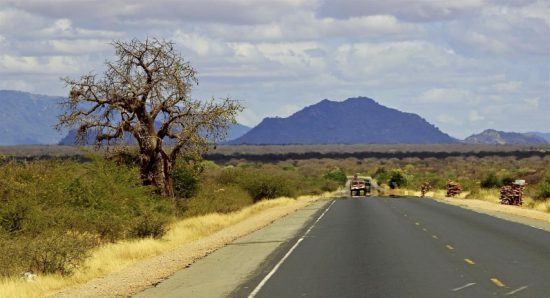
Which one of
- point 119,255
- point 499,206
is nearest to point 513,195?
point 499,206

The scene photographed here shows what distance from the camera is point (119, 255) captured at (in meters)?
25.0

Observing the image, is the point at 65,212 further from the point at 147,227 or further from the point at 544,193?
the point at 544,193

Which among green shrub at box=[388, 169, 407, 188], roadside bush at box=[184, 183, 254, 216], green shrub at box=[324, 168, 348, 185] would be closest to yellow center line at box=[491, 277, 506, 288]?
roadside bush at box=[184, 183, 254, 216]

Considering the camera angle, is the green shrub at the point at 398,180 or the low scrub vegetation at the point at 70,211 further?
the green shrub at the point at 398,180

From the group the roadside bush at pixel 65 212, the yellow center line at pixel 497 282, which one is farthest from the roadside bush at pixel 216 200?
the yellow center line at pixel 497 282

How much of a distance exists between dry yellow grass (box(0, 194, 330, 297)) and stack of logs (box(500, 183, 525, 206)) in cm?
2247

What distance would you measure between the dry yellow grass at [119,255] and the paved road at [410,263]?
406 cm

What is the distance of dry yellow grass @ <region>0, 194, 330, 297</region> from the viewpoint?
58.7 feet

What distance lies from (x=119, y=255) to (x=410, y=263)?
8.66m

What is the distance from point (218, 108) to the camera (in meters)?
41.8

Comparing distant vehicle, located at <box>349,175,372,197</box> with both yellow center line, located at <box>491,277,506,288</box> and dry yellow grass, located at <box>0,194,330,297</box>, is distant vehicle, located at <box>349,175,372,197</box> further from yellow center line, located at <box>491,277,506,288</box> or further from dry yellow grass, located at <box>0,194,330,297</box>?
yellow center line, located at <box>491,277,506,288</box>

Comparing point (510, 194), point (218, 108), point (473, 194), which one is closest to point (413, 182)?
point (473, 194)

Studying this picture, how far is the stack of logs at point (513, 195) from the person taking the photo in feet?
193

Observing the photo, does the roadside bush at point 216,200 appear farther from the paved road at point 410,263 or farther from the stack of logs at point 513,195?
the stack of logs at point 513,195
